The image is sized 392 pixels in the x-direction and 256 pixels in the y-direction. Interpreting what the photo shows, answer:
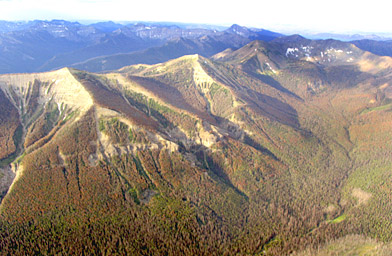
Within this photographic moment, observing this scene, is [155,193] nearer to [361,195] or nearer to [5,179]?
[5,179]

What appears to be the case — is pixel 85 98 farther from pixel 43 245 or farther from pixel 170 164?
pixel 43 245

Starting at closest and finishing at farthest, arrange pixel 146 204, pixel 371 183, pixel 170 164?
pixel 146 204
pixel 170 164
pixel 371 183

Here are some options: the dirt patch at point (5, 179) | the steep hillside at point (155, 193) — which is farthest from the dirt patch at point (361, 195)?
the dirt patch at point (5, 179)

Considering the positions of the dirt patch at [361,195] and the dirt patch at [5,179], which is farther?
the dirt patch at [361,195]

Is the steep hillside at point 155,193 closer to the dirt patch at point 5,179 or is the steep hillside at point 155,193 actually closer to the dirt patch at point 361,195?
the dirt patch at point 361,195

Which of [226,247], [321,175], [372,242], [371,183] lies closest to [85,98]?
[226,247]

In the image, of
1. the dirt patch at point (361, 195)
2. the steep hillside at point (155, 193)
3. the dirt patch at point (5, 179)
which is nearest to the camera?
the steep hillside at point (155, 193)

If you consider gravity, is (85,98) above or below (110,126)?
above

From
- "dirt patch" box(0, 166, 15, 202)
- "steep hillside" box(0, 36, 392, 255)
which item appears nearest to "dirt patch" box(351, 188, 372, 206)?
"steep hillside" box(0, 36, 392, 255)

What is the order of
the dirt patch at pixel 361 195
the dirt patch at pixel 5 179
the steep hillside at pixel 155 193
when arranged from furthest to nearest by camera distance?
the dirt patch at pixel 361 195 → the dirt patch at pixel 5 179 → the steep hillside at pixel 155 193

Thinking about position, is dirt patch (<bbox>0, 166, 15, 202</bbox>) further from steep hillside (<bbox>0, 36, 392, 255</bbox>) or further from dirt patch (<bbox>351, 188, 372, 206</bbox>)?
dirt patch (<bbox>351, 188, 372, 206</bbox>)

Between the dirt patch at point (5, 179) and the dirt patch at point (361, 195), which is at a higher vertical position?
the dirt patch at point (5, 179)
